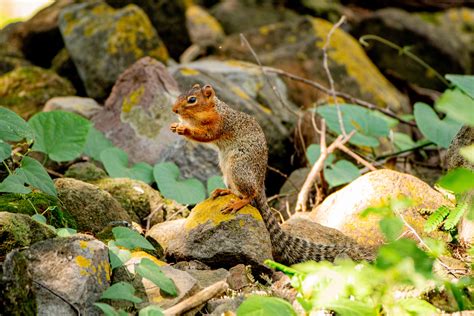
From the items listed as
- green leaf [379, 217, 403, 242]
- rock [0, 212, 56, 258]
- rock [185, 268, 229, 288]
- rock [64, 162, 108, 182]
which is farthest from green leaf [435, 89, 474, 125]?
rock [64, 162, 108, 182]

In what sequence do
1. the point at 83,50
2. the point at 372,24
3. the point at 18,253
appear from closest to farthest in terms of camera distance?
the point at 18,253 → the point at 83,50 → the point at 372,24

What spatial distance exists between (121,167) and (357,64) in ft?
15.5

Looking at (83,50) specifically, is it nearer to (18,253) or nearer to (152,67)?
(152,67)

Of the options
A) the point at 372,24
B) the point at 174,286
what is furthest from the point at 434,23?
the point at 174,286

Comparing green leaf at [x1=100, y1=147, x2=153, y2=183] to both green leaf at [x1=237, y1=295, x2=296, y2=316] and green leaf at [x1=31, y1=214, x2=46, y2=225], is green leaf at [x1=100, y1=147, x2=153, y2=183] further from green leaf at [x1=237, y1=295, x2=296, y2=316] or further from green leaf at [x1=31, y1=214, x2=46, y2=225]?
green leaf at [x1=237, y1=295, x2=296, y2=316]

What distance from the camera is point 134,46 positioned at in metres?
9.20

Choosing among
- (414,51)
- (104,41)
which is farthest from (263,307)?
(414,51)

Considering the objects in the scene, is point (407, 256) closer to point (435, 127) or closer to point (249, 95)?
point (435, 127)

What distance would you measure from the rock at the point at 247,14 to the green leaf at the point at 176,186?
5.81 metres

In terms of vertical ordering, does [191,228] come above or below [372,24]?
above

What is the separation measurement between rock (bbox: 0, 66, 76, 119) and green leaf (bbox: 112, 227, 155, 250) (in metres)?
4.25

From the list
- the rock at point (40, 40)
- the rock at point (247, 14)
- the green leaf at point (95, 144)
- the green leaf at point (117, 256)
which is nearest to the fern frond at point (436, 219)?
the green leaf at point (117, 256)

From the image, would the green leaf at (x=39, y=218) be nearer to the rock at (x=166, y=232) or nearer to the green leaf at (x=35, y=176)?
the green leaf at (x=35, y=176)

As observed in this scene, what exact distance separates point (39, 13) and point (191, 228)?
6.63 metres
